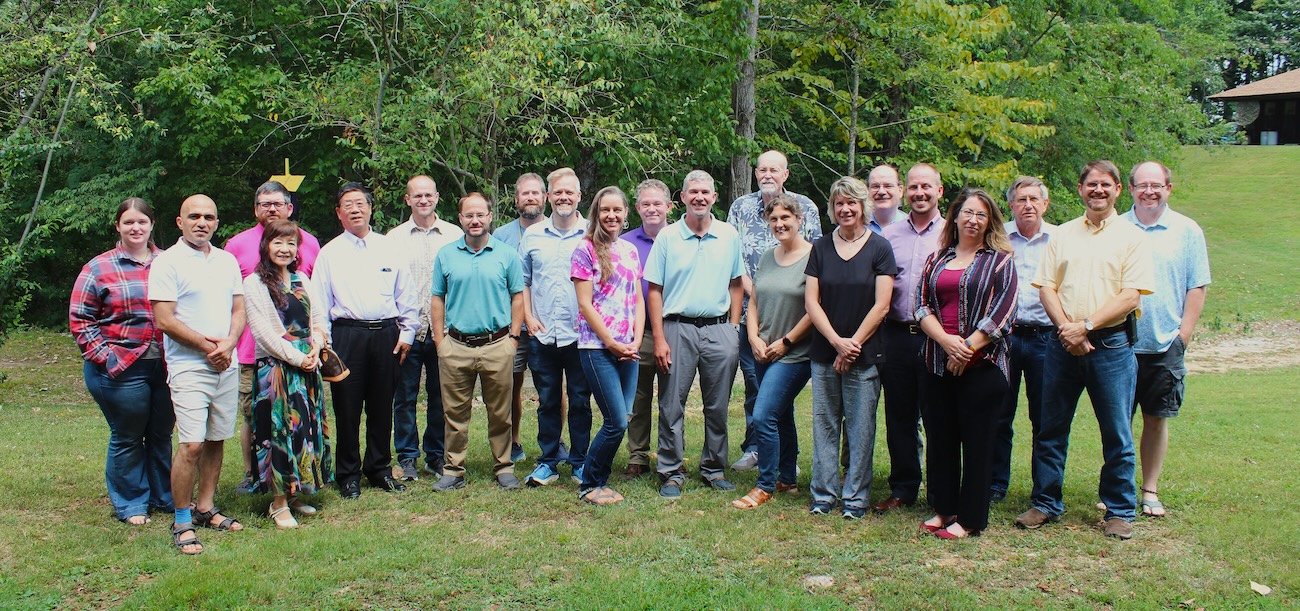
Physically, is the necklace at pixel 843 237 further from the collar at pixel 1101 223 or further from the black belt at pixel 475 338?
the black belt at pixel 475 338

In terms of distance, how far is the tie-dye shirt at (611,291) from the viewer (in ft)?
19.8

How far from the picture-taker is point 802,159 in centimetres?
1797

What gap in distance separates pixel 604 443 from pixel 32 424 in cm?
677

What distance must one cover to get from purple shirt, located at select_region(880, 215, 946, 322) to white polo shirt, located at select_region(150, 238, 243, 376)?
12.2 feet

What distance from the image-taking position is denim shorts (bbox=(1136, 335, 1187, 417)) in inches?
219

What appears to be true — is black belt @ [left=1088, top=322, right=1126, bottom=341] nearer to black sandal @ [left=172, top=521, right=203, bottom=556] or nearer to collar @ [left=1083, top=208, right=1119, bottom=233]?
collar @ [left=1083, top=208, right=1119, bottom=233]

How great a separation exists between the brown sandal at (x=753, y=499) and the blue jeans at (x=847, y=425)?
0.34 m

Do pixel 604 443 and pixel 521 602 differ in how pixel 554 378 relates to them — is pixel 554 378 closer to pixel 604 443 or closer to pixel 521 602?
pixel 604 443

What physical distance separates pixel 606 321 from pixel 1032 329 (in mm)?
2586

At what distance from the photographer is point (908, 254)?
582 centimetres

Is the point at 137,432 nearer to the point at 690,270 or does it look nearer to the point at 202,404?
the point at 202,404

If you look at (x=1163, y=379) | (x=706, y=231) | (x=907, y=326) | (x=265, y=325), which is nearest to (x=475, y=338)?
(x=265, y=325)

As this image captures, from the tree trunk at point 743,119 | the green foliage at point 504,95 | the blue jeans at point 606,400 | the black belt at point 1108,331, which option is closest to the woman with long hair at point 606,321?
the blue jeans at point 606,400

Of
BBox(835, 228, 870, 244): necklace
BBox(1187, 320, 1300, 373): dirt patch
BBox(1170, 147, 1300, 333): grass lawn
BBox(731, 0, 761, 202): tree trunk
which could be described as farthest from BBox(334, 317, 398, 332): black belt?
BBox(1170, 147, 1300, 333): grass lawn
